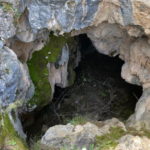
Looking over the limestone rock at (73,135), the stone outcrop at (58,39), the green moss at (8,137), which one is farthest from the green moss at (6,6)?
the limestone rock at (73,135)

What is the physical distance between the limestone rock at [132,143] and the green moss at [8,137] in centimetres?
173

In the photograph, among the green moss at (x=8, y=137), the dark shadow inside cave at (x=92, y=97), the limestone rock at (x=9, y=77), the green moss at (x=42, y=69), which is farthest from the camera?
the dark shadow inside cave at (x=92, y=97)

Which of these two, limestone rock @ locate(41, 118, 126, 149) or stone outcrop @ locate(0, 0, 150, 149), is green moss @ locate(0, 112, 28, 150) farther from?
limestone rock @ locate(41, 118, 126, 149)

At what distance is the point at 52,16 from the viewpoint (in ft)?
24.0

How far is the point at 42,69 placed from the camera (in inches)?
365

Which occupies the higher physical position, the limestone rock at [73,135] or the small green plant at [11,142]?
the small green plant at [11,142]

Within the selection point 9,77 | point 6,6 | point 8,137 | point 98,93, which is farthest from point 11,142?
point 98,93

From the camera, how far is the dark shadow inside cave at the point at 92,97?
995 centimetres

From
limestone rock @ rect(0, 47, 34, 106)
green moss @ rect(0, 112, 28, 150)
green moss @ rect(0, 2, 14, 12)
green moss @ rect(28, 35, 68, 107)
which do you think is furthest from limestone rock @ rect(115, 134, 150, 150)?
green moss @ rect(28, 35, 68, 107)

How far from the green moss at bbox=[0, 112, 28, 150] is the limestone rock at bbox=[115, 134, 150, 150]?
173 centimetres

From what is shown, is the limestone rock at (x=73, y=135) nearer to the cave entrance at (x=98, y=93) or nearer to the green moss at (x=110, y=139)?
the green moss at (x=110, y=139)

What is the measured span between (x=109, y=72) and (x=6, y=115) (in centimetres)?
581

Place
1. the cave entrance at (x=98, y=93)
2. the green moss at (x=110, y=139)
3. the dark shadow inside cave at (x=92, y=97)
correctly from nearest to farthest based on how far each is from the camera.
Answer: the green moss at (x=110, y=139) < the dark shadow inside cave at (x=92, y=97) < the cave entrance at (x=98, y=93)

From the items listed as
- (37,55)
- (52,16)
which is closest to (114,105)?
(37,55)
